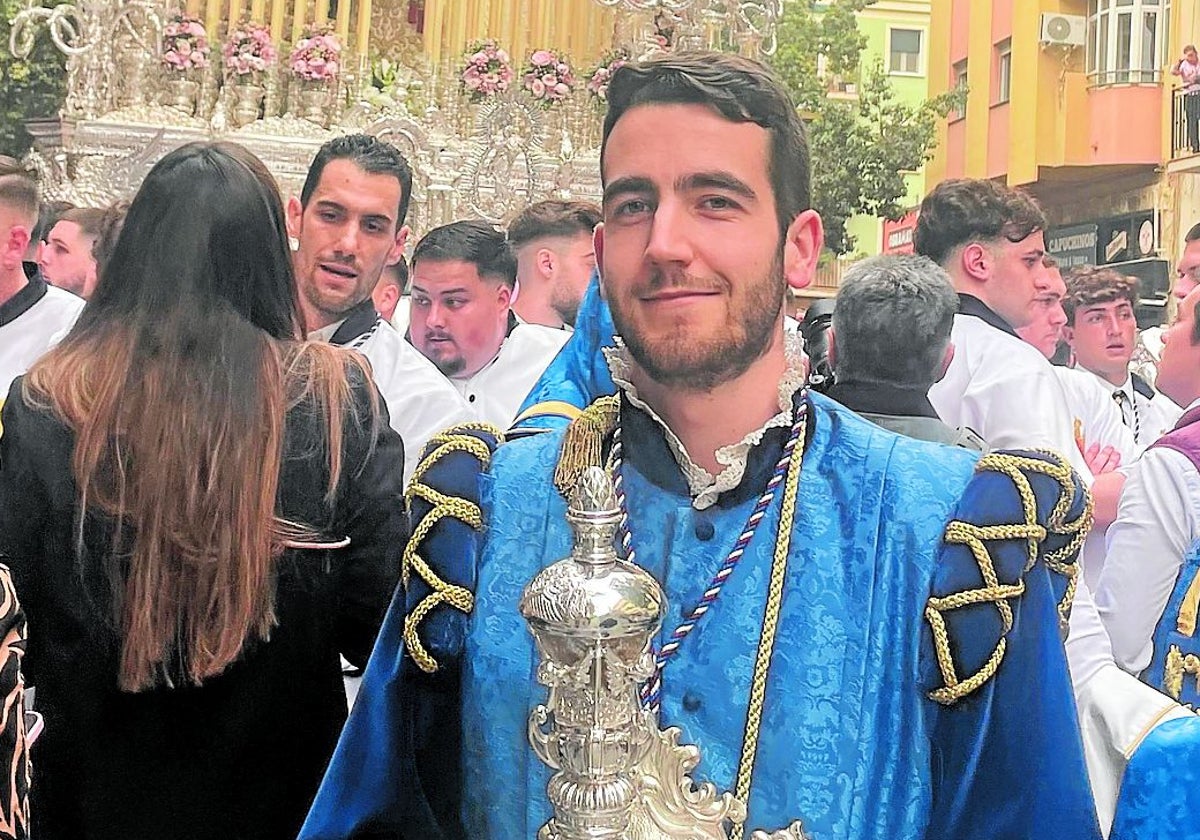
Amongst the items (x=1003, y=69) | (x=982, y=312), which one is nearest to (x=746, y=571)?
(x=982, y=312)

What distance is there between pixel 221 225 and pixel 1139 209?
18449mm

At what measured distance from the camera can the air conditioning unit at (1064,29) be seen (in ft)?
63.4

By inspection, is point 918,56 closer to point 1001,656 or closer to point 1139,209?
point 1139,209

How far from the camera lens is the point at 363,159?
325cm

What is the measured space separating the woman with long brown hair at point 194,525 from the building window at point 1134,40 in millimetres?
18656

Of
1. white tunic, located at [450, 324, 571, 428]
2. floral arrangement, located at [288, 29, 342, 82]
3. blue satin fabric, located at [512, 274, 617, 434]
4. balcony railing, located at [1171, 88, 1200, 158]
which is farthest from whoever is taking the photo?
balcony railing, located at [1171, 88, 1200, 158]

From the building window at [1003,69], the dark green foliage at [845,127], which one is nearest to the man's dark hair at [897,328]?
the dark green foliage at [845,127]

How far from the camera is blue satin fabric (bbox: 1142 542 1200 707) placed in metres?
2.71

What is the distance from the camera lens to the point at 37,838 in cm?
210

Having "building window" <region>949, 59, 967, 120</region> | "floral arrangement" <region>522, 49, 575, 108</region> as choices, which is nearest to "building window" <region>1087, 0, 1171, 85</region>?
"building window" <region>949, 59, 967, 120</region>

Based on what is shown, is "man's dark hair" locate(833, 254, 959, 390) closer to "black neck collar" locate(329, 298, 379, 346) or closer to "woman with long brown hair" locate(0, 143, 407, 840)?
"woman with long brown hair" locate(0, 143, 407, 840)

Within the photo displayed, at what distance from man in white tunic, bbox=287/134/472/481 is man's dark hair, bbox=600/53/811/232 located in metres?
1.80

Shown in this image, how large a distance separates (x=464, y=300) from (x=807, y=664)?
283 cm

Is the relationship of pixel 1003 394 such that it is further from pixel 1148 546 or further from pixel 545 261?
pixel 545 261
